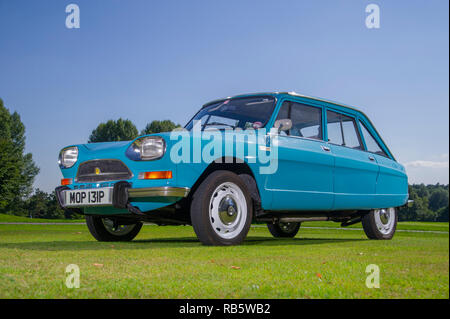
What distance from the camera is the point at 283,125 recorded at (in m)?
6.37

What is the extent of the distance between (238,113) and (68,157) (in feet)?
7.85

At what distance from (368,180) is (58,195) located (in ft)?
15.5

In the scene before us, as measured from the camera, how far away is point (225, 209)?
571 centimetres

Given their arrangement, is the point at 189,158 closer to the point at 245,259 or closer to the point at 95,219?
the point at 245,259

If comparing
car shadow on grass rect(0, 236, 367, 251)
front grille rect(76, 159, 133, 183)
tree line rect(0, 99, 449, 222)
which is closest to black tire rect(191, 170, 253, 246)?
car shadow on grass rect(0, 236, 367, 251)

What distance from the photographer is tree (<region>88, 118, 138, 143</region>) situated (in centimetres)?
7231

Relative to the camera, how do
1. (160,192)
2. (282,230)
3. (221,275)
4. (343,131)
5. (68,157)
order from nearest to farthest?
1. (221,275)
2. (160,192)
3. (68,157)
4. (343,131)
5. (282,230)

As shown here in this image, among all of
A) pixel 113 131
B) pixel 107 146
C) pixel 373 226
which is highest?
pixel 113 131

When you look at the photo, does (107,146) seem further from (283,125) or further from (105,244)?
(283,125)

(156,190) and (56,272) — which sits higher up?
(156,190)

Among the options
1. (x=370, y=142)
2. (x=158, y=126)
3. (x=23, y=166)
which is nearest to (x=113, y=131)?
(x=158, y=126)

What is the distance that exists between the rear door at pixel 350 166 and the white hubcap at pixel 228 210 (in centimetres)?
189
